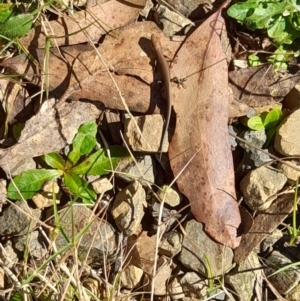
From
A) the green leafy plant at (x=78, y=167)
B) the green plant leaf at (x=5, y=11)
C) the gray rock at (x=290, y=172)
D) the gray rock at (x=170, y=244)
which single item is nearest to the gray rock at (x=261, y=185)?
the gray rock at (x=290, y=172)

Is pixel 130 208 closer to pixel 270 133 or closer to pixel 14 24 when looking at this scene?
pixel 270 133

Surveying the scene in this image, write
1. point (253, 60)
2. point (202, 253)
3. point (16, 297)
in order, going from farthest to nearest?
point (253, 60) → point (202, 253) → point (16, 297)

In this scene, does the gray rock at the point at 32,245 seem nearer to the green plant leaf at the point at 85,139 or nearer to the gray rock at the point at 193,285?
the green plant leaf at the point at 85,139

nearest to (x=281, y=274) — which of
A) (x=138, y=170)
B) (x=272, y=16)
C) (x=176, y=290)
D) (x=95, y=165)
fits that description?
(x=176, y=290)

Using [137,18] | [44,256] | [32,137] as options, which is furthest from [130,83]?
[44,256]

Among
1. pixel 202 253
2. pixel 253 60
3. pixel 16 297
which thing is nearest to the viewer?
pixel 16 297

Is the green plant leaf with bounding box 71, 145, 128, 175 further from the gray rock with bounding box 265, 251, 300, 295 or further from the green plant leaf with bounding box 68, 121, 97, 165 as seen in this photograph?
the gray rock with bounding box 265, 251, 300, 295

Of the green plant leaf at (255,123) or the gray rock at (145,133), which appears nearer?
the gray rock at (145,133)
